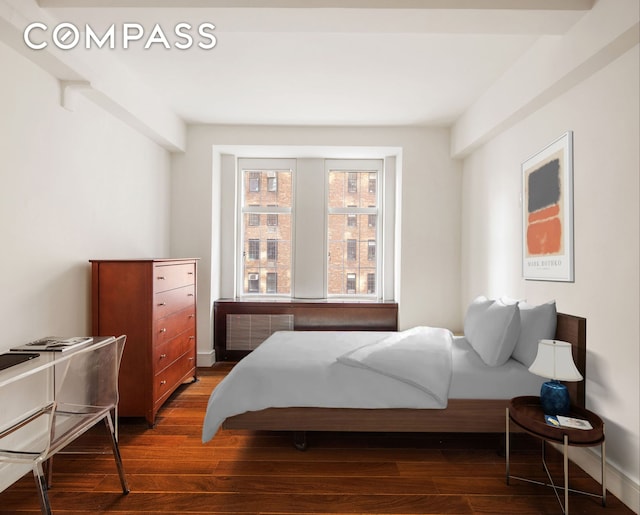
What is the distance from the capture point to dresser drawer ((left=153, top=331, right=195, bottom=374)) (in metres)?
3.08

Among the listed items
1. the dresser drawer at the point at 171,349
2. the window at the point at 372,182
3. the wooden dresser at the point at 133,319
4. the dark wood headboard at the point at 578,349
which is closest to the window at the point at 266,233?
the window at the point at 372,182

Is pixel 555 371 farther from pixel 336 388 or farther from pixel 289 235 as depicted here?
pixel 289 235

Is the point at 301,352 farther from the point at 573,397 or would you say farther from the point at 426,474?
the point at 573,397

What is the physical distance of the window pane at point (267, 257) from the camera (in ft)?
16.8

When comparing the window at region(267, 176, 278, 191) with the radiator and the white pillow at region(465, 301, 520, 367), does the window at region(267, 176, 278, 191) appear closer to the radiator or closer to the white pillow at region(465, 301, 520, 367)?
the radiator

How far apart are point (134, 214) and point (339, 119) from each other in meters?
2.23

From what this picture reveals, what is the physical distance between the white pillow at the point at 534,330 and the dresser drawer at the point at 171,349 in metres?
2.56

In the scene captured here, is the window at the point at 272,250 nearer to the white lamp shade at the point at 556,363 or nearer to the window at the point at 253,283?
the window at the point at 253,283

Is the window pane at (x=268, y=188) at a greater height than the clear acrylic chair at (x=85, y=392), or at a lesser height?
greater

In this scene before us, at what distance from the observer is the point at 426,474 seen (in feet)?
7.65

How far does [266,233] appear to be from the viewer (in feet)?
16.9

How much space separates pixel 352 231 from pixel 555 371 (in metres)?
3.28

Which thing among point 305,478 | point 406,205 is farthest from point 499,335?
point 406,205

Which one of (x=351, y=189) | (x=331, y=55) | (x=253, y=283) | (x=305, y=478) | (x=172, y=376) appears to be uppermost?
(x=331, y=55)
